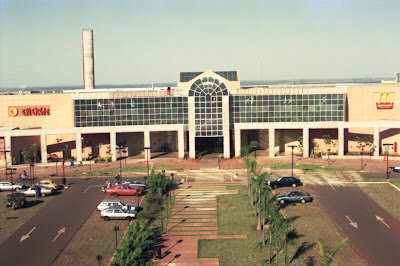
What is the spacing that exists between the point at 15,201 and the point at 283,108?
208ft

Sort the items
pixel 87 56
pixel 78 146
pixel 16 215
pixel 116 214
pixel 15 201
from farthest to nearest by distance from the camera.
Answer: pixel 87 56, pixel 78 146, pixel 15 201, pixel 16 215, pixel 116 214

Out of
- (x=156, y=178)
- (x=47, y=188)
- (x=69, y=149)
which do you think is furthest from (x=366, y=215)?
(x=69, y=149)

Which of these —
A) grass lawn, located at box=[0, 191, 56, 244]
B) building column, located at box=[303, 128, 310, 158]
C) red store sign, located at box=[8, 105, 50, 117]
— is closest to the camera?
grass lawn, located at box=[0, 191, 56, 244]

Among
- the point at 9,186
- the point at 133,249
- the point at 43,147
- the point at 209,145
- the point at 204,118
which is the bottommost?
the point at 133,249

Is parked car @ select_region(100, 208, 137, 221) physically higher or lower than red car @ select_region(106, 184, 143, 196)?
lower

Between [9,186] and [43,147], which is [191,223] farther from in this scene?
[43,147]

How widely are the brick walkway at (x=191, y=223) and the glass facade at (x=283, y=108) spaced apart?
99.9 feet

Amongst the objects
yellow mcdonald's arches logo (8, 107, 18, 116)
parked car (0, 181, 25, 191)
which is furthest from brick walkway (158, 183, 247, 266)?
yellow mcdonald's arches logo (8, 107, 18, 116)

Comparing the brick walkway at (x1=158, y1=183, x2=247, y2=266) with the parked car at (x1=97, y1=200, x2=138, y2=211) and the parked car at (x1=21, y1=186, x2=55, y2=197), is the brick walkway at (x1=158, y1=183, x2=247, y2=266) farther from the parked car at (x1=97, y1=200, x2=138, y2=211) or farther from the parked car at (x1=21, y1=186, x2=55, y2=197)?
the parked car at (x1=21, y1=186, x2=55, y2=197)

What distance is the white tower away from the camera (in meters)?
127

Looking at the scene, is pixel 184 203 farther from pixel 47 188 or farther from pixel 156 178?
pixel 47 188

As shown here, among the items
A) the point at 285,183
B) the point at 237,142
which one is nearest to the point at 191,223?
the point at 285,183

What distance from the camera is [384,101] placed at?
10175 cm

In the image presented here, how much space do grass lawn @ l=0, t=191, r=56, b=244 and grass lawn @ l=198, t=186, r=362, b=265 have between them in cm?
2516
